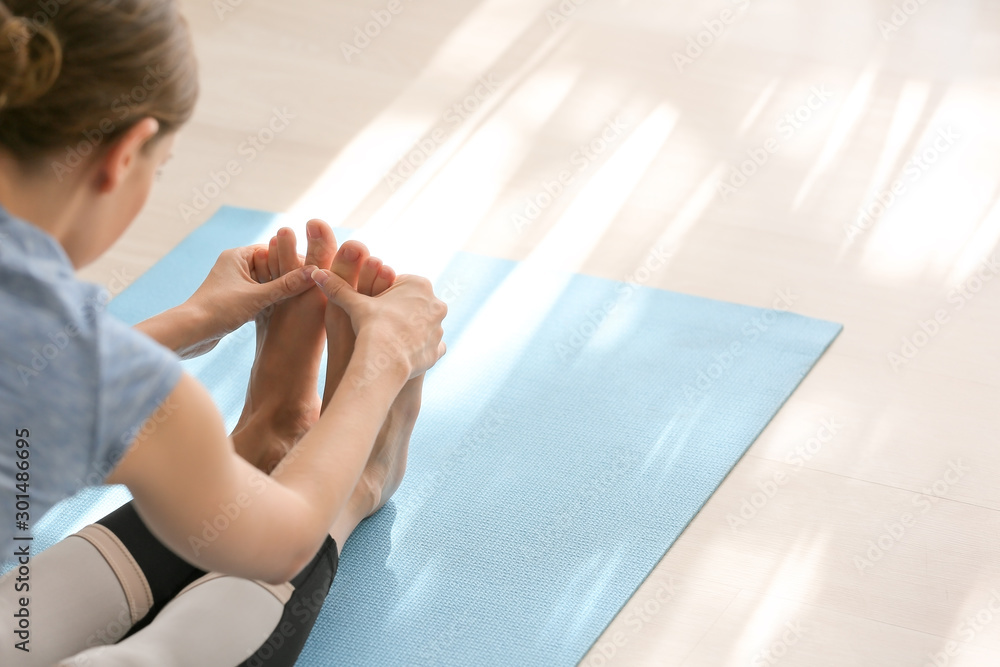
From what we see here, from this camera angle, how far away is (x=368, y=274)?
4.26 ft

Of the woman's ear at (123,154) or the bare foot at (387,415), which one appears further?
the bare foot at (387,415)

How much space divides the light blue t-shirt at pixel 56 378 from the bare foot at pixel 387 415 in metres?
0.51

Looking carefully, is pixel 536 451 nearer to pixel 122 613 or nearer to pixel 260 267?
pixel 260 267

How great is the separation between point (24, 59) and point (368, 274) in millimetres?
647

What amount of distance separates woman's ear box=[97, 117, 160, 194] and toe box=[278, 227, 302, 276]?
566mm

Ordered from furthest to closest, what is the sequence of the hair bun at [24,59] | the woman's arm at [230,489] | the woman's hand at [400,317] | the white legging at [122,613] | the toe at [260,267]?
the toe at [260,267]
the woman's hand at [400,317]
the white legging at [122,613]
the woman's arm at [230,489]
the hair bun at [24,59]

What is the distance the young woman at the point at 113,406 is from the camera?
0.71 metres

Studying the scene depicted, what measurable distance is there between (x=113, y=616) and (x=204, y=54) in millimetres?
1833

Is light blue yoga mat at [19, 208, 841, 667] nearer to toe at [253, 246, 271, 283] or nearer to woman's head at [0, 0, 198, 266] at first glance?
toe at [253, 246, 271, 283]

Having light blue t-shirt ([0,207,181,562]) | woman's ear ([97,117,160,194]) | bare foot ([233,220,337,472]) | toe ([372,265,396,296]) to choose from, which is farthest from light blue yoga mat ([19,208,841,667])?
woman's ear ([97,117,160,194])

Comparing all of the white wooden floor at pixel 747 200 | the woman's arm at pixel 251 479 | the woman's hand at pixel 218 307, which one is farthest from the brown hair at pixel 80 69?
the white wooden floor at pixel 747 200

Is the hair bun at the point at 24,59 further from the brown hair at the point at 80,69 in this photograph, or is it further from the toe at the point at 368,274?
the toe at the point at 368,274

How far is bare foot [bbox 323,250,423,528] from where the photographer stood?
4.24 ft

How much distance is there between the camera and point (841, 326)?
5.56 feet
